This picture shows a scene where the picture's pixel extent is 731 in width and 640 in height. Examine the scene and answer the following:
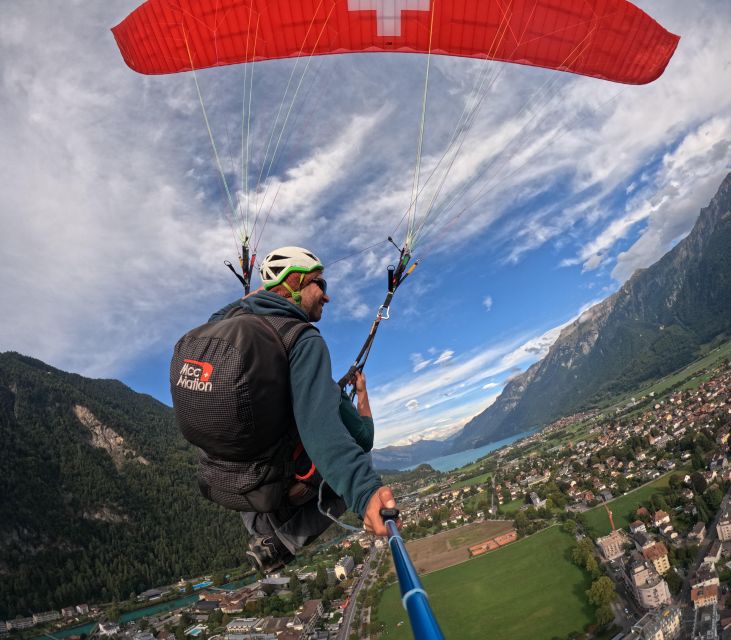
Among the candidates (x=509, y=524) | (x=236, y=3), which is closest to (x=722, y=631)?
(x=509, y=524)

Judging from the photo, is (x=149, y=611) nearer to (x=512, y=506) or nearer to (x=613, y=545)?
(x=512, y=506)

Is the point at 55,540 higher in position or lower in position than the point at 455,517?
higher

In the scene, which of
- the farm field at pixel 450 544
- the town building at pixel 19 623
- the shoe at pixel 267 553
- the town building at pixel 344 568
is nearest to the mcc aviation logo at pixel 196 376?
the shoe at pixel 267 553

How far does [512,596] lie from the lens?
3128 centimetres

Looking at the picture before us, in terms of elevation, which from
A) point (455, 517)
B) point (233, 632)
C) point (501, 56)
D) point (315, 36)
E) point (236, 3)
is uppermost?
point (236, 3)

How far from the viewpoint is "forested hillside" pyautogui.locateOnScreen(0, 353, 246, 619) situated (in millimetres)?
73438

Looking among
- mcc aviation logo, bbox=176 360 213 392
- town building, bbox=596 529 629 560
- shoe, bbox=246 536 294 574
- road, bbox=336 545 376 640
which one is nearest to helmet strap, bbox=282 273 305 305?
mcc aviation logo, bbox=176 360 213 392

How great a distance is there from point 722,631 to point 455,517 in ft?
122

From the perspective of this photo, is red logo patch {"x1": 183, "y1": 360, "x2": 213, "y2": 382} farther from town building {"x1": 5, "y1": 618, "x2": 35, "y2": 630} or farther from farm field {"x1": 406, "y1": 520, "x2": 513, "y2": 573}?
town building {"x1": 5, "y1": 618, "x2": 35, "y2": 630}

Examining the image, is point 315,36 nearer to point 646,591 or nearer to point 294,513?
point 294,513

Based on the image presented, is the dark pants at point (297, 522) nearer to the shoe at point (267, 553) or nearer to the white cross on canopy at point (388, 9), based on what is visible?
the shoe at point (267, 553)

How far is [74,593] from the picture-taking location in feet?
221

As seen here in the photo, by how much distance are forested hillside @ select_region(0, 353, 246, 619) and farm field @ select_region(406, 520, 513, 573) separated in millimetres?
44104

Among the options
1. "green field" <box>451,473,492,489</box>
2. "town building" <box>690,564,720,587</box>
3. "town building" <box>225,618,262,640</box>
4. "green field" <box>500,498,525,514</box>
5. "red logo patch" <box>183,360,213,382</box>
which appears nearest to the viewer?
"red logo patch" <box>183,360,213,382</box>
